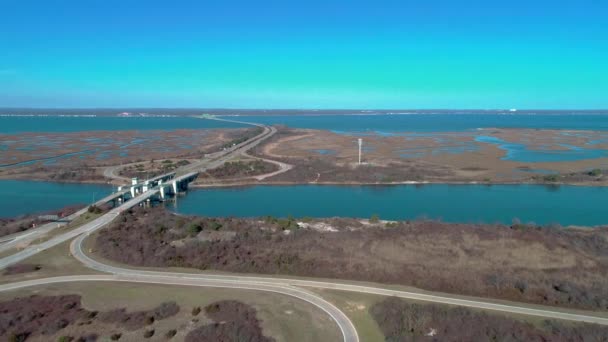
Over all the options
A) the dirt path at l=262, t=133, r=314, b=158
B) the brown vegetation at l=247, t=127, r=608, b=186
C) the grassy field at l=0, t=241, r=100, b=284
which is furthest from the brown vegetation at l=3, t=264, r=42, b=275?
the dirt path at l=262, t=133, r=314, b=158

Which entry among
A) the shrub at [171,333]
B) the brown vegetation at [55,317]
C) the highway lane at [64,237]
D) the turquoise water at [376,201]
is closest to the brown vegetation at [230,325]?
the shrub at [171,333]

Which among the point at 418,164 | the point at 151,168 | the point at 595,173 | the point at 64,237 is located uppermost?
the point at 595,173

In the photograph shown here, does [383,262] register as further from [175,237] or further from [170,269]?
[175,237]

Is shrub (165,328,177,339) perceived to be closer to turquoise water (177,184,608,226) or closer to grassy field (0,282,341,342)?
grassy field (0,282,341,342)

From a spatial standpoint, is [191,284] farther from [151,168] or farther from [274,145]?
[274,145]

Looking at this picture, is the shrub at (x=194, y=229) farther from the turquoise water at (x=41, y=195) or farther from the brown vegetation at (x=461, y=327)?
the turquoise water at (x=41, y=195)

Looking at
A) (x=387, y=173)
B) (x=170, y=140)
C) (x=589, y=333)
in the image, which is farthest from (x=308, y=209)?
(x=170, y=140)

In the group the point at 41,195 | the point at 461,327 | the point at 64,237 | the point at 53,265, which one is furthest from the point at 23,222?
the point at 461,327
